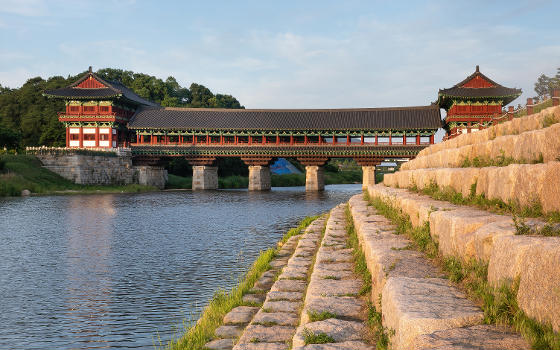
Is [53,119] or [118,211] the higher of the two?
[53,119]

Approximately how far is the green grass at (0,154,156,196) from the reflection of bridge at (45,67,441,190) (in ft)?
23.9

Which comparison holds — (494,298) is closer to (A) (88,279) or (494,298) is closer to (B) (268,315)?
(B) (268,315)

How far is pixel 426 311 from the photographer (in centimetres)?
370

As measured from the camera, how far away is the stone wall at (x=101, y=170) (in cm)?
4762

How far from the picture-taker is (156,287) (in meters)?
9.93

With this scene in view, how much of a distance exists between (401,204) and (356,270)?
7.86ft

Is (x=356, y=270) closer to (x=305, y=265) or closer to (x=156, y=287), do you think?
(x=305, y=265)

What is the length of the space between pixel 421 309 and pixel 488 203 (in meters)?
3.03

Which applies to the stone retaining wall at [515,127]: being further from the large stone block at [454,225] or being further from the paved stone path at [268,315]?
the paved stone path at [268,315]

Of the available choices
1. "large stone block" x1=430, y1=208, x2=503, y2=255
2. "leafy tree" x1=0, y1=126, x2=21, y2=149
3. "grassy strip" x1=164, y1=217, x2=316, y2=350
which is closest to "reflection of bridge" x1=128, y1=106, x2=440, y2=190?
"leafy tree" x1=0, y1=126, x2=21, y2=149

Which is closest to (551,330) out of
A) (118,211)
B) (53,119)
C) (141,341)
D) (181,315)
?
(141,341)

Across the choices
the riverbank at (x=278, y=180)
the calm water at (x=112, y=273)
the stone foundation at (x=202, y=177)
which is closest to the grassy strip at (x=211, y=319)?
the calm water at (x=112, y=273)

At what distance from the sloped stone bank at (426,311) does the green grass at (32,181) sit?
128 ft

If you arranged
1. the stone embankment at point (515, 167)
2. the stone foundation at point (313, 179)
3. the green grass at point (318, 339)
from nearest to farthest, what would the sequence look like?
the green grass at point (318, 339), the stone embankment at point (515, 167), the stone foundation at point (313, 179)
